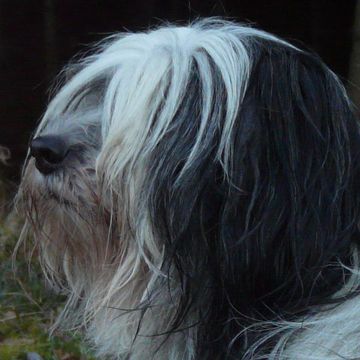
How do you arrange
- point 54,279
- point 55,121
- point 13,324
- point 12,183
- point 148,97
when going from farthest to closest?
point 12,183 → point 13,324 → point 54,279 → point 55,121 → point 148,97

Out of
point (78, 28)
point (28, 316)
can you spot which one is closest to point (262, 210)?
point (28, 316)

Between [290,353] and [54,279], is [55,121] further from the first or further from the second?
[290,353]

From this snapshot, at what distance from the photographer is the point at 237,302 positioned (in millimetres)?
2145

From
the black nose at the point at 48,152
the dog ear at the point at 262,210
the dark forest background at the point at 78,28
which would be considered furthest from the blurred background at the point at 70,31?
the dog ear at the point at 262,210

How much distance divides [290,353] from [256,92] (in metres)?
0.63

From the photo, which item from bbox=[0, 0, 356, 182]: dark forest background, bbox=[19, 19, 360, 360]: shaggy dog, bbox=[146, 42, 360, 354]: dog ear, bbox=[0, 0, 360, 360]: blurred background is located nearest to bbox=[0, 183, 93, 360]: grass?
bbox=[0, 0, 360, 360]: blurred background

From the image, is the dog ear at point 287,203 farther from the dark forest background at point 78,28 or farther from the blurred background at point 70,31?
the dark forest background at point 78,28

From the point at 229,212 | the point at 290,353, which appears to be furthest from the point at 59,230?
the point at 290,353

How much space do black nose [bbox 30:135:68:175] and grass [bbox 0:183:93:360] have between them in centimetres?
131

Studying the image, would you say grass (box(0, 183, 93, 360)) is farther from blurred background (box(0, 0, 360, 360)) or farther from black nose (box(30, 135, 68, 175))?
black nose (box(30, 135, 68, 175))

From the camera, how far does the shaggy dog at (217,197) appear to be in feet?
6.98

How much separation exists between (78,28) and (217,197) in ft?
10.6

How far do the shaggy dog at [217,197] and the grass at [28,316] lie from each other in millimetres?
1282

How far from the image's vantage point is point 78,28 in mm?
5164
